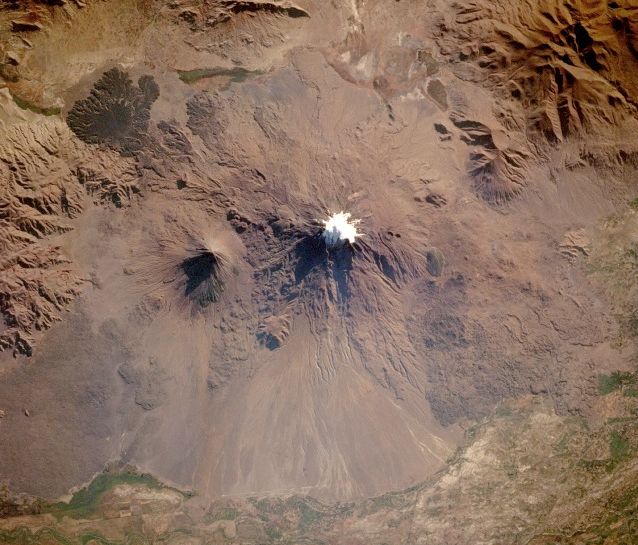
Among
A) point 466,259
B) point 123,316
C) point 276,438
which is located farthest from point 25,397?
point 466,259

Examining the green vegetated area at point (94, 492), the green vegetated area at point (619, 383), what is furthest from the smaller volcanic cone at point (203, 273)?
the green vegetated area at point (619, 383)

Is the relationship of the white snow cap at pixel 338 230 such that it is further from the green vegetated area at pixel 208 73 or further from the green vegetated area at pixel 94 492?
the green vegetated area at pixel 94 492

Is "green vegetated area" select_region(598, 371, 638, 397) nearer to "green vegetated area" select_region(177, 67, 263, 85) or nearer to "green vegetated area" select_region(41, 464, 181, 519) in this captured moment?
"green vegetated area" select_region(41, 464, 181, 519)

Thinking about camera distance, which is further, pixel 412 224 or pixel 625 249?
pixel 625 249

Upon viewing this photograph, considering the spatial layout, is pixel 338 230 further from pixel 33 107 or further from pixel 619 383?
pixel 619 383

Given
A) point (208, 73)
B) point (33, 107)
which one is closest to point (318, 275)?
point (208, 73)

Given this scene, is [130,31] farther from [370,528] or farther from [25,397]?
[370,528]

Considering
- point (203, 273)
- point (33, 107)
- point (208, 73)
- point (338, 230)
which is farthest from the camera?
point (208, 73)
